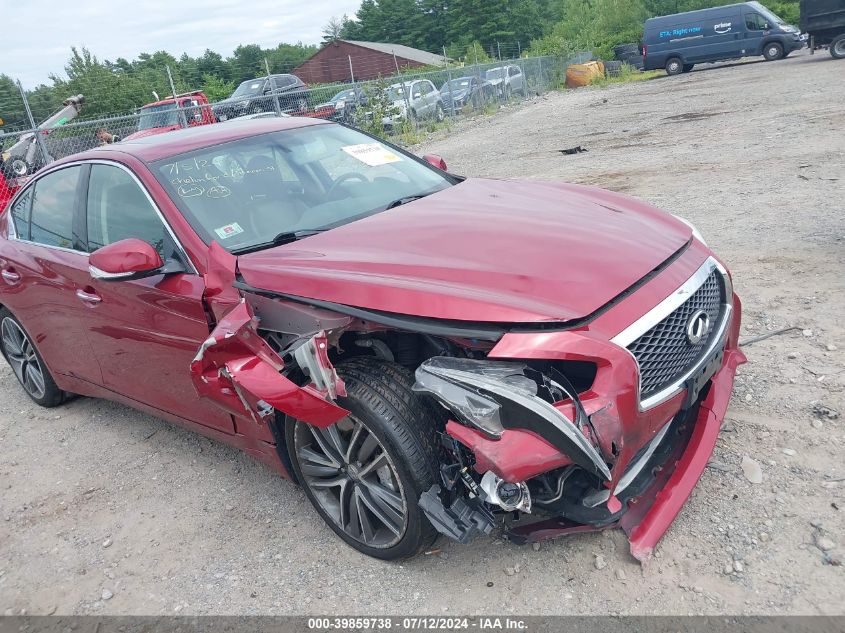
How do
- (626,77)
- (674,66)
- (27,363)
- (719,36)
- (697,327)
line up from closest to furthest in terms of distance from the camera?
(697,327) < (27,363) < (719,36) < (674,66) < (626,77)

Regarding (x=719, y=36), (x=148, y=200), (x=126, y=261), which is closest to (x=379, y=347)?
(x=126, y=261)

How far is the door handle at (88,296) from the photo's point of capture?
12.1 ft

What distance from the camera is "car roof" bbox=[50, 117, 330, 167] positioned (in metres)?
3.63

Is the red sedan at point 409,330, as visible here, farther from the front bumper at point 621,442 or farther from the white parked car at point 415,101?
the white parked car at point 415,101

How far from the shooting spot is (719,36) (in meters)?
29.2

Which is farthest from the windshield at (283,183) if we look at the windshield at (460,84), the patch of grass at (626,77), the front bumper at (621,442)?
the patch of grass at (626,77)

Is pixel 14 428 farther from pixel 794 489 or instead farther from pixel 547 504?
pixel 794 489

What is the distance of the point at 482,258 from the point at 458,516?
0.95 metres

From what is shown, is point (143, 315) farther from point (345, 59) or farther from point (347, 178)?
point (345, 59)

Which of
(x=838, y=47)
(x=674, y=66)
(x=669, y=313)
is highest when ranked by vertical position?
(x=669, y=313)

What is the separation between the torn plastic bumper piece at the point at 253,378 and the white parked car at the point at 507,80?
24.8m

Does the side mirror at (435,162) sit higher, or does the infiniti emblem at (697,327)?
the side mirror at (435,162)

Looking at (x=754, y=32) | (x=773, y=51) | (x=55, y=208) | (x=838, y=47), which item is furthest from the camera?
(x=754, y=32)

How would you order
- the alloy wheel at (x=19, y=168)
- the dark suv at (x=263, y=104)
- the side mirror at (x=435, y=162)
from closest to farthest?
the side mirror at (x=435, y=162) → the alloy wheel at (x=19, y=168) → the dark suv at (x=263, y=104)
